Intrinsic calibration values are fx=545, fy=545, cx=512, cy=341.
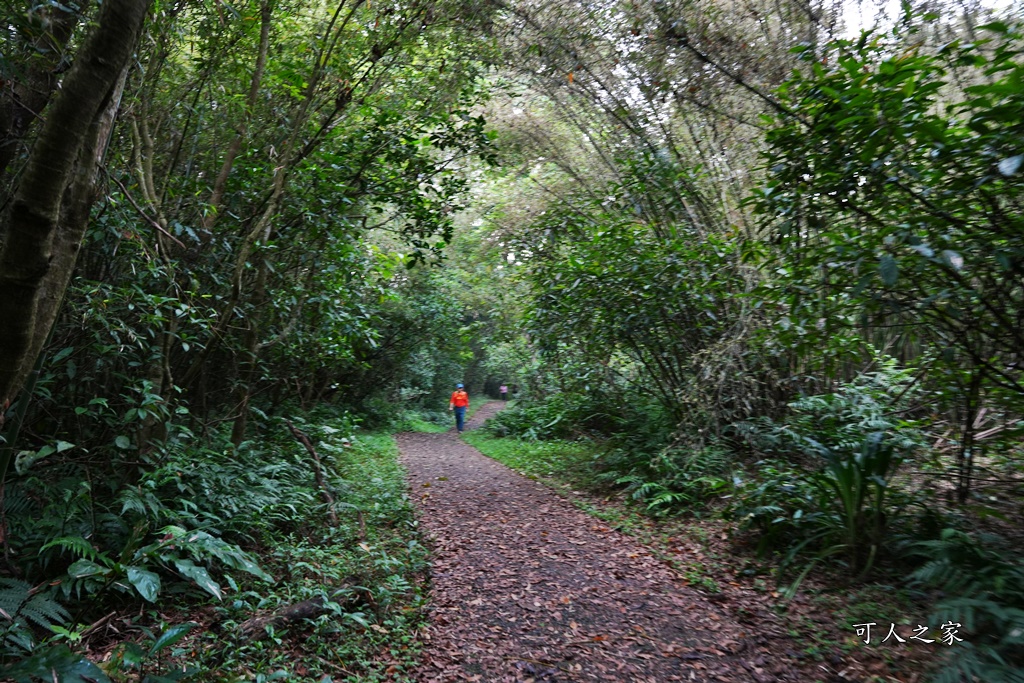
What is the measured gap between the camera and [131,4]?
6.07 feet

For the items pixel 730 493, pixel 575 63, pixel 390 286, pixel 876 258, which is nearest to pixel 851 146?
pixel 876 258

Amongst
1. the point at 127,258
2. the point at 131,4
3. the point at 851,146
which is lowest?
the point at 127,258

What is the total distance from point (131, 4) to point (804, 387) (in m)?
7.33

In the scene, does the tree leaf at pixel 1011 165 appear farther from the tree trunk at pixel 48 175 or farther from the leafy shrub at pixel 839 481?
the tree trunk at pixel 48 175

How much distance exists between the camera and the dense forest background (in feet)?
9.86

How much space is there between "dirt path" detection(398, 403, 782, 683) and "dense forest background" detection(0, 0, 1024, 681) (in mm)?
524

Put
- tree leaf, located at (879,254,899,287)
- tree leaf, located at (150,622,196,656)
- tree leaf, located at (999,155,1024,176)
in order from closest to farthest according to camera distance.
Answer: tree leaf, located at (150,622,196,656) < tree leaf, located at (999,155,1024,176) < tree leaf, located at (879,254,899,287)

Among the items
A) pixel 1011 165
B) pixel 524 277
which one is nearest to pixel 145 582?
pixel 1011 165

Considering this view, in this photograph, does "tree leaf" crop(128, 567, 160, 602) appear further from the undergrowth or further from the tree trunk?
the tree trunk

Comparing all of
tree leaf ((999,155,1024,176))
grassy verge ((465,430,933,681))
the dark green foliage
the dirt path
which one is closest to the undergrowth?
the dirt path

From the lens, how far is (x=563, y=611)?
4086 mm

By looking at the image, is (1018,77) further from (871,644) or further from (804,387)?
(804,387)

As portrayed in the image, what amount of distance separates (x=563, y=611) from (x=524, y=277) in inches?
268

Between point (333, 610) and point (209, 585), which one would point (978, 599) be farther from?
point (209, 585)
